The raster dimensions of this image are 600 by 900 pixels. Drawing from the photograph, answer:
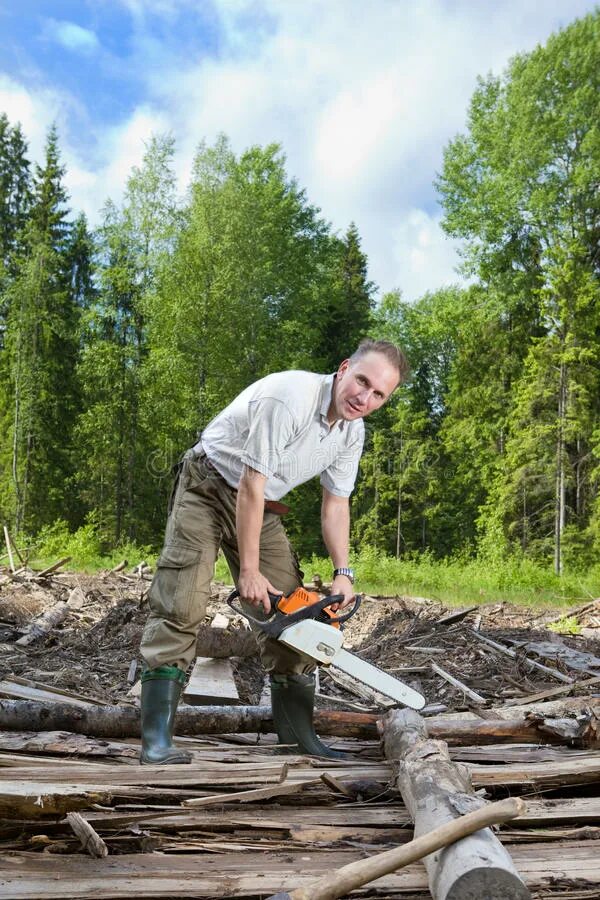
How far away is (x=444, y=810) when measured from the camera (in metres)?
2.46

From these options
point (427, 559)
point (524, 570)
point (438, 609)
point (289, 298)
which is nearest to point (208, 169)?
point (289, 298)

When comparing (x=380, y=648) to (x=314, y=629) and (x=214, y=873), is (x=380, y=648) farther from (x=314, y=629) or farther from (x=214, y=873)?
(x=214, y=873)

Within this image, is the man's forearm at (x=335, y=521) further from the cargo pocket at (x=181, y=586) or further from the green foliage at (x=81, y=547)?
the green foliage at (x=81, y=547)

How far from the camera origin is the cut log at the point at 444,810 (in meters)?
1.98

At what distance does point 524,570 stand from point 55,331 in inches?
651

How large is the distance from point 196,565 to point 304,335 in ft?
70.3

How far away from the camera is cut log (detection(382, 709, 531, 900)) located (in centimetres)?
198

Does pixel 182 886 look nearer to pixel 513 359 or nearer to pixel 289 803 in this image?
pixel 289 803

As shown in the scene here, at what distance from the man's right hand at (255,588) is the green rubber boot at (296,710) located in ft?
1.86

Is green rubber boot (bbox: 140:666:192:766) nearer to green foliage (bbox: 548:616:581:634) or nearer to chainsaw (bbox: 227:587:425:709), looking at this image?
chainsaw (bbox: 227:587:425:709)

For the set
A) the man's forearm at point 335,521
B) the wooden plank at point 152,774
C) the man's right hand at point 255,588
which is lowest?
the wooden plank at point 152,774

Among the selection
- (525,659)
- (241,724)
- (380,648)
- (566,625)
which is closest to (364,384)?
(241,724)

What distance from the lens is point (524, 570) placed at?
65.1 ft

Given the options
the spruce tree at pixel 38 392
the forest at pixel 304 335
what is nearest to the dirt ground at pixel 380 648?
the forest at pixel 304 335
